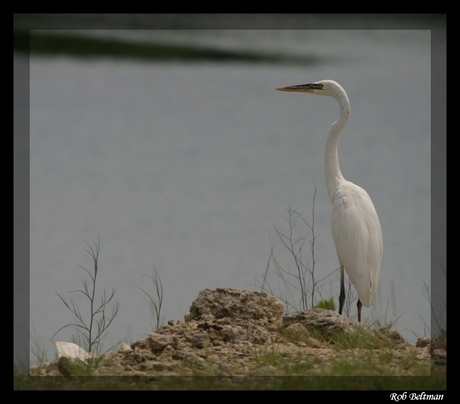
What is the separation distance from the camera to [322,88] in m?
5.21

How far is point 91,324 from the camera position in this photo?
4.36 meters

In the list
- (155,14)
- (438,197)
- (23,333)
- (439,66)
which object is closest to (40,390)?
(23,333)

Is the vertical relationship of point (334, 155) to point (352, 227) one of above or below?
above

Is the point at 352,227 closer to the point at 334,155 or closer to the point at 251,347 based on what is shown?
the point at 334,155

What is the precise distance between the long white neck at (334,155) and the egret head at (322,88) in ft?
0.21

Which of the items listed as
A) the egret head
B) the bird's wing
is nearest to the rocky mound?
the bird's wing

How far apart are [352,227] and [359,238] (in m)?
0.10

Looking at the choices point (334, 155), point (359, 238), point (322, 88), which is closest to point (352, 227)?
point (359, 238)

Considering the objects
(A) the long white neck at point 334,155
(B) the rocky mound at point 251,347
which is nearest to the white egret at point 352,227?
(A) the long white neck at point 334,155

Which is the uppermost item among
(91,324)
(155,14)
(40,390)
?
(155,14)

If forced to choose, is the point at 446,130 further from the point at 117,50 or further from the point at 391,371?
the point at 117,50

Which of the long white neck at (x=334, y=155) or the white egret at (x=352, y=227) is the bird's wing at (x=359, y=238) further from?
the long white neck at (x=334, y=155)

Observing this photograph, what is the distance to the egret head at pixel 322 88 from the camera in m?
5.11

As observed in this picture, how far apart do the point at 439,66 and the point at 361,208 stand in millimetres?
1474
